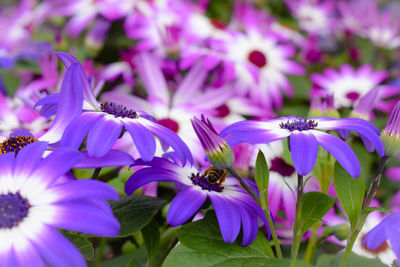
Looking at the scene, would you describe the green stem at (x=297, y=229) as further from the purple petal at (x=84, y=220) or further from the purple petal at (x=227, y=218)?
the purple petal at (x=84, y=220)

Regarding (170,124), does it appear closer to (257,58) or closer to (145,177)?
(145,177)

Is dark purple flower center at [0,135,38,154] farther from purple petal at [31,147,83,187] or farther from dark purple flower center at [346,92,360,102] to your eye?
dark purple flower center at [346,92,360,102]

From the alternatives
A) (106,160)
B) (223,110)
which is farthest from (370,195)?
(223,110)

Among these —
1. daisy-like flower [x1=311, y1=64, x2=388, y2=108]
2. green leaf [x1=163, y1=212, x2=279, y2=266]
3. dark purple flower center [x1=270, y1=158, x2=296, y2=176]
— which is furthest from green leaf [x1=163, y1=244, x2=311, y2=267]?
daisy-like flower [x1=311, y1=64, x2=388, y2=108]

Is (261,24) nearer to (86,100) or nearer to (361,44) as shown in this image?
(361,44)

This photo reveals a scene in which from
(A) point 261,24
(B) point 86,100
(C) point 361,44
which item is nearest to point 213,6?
(A) point 261,24

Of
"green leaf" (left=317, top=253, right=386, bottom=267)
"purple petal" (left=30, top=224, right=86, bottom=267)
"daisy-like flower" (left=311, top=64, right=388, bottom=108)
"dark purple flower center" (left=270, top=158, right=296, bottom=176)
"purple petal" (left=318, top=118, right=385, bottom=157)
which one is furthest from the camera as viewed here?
"daisy-like flower" (left=311, top=64, right=388, bottom=108)
